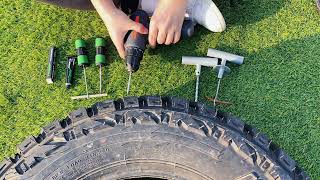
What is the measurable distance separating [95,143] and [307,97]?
1095 mm

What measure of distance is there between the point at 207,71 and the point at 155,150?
2.20 ft

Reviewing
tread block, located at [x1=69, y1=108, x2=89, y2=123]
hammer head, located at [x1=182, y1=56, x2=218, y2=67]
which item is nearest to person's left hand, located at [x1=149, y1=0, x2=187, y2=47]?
hammer head, located at [x1=182, y1=56, x2=218, y2=67]

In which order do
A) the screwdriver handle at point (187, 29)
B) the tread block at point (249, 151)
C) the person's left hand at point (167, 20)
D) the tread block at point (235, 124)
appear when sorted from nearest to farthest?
the tread block at point (249, 151), the tread block at point (235, 124), the person's left hand at point (167, 20), the screwdriver handle at point (187, 29)

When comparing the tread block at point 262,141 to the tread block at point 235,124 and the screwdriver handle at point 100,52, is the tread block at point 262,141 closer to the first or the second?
the tread block at point 235,124

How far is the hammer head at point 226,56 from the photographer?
2.78m

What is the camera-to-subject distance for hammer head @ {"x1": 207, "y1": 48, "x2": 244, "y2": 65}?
278 cm

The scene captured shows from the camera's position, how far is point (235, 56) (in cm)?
279

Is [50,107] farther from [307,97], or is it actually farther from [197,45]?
[307,97]

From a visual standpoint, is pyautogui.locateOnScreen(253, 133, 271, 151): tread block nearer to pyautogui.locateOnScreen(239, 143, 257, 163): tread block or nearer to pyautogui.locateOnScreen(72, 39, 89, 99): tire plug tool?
pyautogui.locateOnScreen(239, 143, 257, 163): tread block

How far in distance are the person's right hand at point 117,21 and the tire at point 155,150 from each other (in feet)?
1.39

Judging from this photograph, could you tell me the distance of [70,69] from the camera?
287 cm

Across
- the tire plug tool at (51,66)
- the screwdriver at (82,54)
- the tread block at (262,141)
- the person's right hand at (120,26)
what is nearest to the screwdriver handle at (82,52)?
the screwdriver at (82,54)

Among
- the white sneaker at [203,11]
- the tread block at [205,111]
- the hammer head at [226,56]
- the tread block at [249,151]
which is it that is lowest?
the tread block at [249,151]

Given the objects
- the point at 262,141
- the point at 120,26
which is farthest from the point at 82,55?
the point at 262,141
